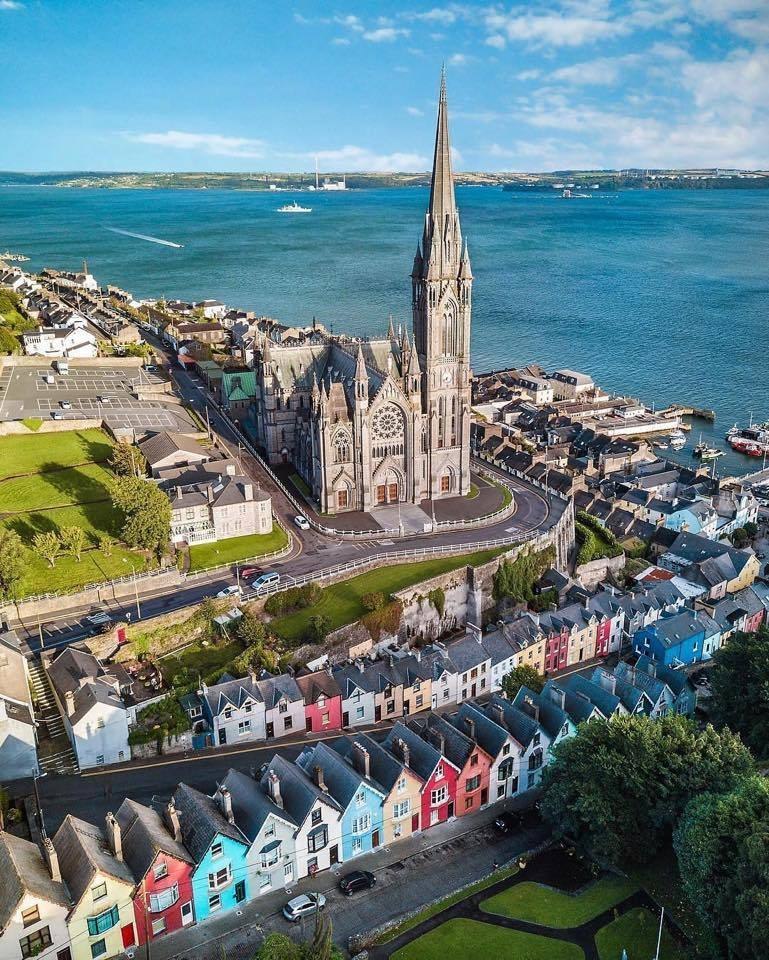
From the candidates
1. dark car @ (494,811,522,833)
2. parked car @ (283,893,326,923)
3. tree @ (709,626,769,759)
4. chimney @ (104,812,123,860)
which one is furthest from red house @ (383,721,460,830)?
tree @ (709,626,769,759)

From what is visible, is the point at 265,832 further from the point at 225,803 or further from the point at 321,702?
the point at 321,702

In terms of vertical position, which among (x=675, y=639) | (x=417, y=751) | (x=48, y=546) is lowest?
(x=675, y=639)

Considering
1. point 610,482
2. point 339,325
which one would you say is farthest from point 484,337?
point 610,482

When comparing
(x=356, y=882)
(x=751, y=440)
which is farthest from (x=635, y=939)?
(x=751, y=440)

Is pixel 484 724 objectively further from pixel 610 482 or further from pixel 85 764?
pixel 610 482

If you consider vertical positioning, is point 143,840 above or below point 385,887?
above
